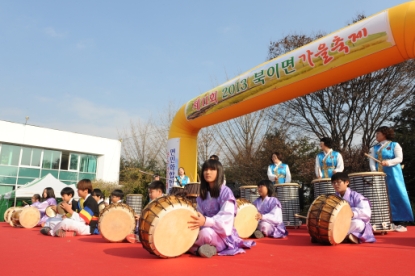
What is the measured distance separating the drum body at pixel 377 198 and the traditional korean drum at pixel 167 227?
2943 millimetres

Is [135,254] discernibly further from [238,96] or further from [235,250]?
[238,96]

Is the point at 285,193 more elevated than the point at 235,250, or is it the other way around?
the point at 285,193

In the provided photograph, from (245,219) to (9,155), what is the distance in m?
16.9

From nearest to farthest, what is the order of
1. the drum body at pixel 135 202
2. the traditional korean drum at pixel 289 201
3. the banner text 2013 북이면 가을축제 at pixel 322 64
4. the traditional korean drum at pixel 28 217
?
the banner text 2013 북이면 가을축제 at pixel 322 64, the traditional korean drum at pixel 289 201, the traditional korean drum at pixel 28 217, the drum body at pixel 135 202

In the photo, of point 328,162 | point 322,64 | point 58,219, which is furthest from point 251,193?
point 58,219

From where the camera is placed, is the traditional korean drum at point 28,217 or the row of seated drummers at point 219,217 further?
the traditional korean drum at point 28,217

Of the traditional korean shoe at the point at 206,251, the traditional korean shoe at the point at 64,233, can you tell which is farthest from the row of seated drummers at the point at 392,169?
the traditional korean shoe at the point at 64,233

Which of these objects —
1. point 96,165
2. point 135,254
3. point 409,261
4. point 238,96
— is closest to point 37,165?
point 96,165

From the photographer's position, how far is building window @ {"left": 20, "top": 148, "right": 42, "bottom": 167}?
703 inches

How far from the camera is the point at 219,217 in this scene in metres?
2.83

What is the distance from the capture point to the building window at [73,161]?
19.7m

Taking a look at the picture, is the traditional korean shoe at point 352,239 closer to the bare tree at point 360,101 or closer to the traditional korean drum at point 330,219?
the traditional korean drum at point 330,219

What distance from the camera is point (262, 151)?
13.4 metres

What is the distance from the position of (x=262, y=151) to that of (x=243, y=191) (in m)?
6.93
